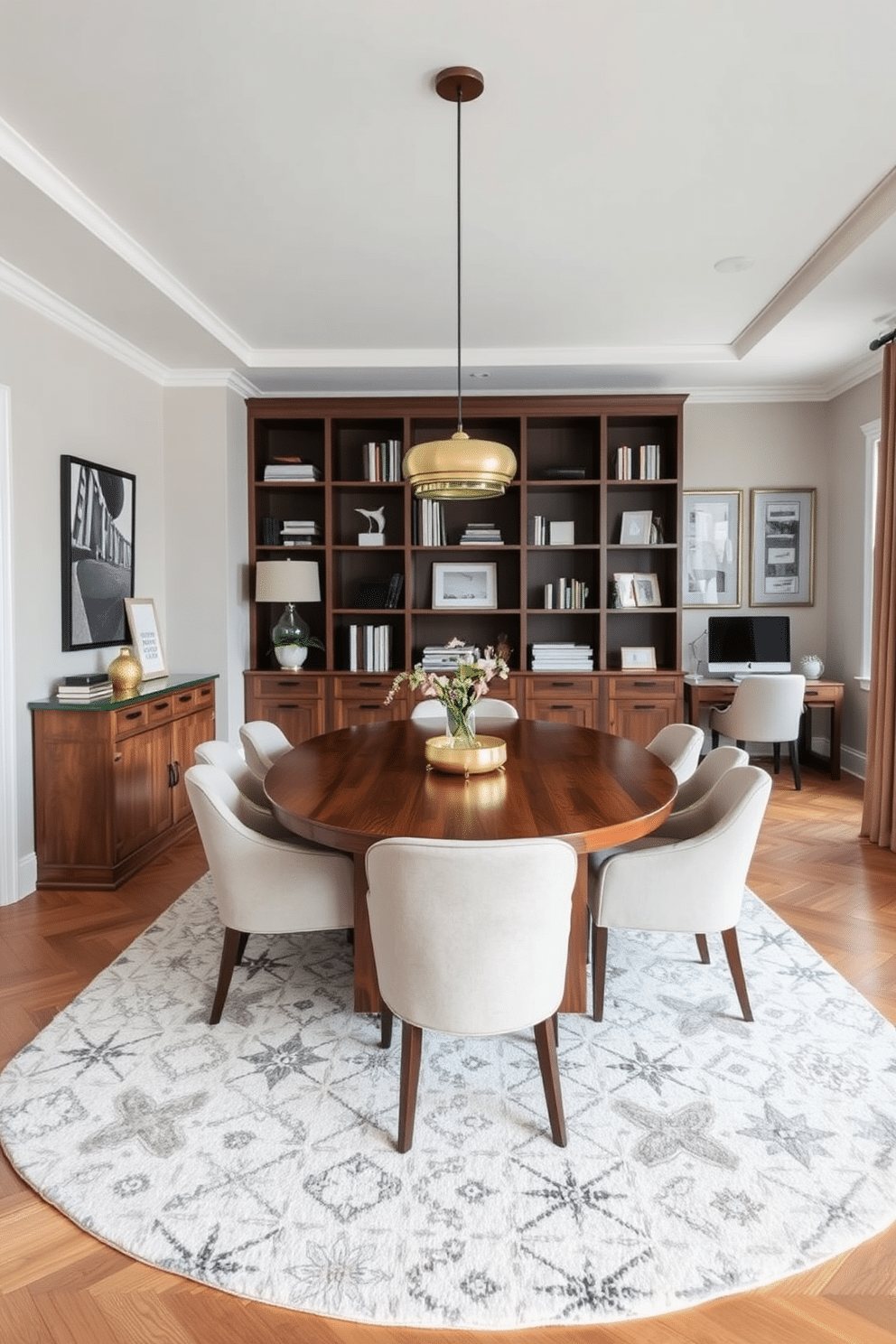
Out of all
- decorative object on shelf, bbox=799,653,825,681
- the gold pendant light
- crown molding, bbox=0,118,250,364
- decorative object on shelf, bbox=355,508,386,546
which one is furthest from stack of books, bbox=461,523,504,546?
the gold pendant light

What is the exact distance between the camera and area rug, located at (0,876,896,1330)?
1.60m

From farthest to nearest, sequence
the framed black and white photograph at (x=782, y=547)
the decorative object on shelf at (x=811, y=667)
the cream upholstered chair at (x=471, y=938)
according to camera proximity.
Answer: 1. the framed black and white photograph at (x=782, y=547)
2. the decorative object on shelf at (x=811, y=667)
3. the cream upholstered chair at (x=471, y=938)

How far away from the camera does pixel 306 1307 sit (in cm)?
152

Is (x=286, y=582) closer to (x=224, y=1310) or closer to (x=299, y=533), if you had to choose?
(x=299, y=533)

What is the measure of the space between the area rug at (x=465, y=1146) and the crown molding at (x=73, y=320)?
2908 millimetres

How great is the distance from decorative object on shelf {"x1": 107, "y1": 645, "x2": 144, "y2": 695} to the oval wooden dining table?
131 cm

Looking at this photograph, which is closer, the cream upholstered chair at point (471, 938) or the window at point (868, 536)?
the cream upholstered chair at point (471, 938)

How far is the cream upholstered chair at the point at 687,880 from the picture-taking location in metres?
2.37

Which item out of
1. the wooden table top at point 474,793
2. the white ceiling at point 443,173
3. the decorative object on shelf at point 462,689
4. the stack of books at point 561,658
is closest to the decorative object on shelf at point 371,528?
the white ceiling at point 443,173

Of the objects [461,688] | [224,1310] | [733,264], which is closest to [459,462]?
[461,688]

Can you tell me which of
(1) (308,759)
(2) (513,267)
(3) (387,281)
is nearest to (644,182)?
(2) (513,267)

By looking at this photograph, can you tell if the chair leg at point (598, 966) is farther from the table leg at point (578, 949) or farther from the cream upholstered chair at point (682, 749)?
the cream upholstered chair at point (682, 749)

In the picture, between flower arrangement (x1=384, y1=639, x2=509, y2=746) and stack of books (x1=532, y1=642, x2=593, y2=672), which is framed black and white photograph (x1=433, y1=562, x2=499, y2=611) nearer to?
stack of books (x1=532, y1=642, x2=593, y2=672)

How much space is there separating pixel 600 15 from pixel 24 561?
9.99 feet
